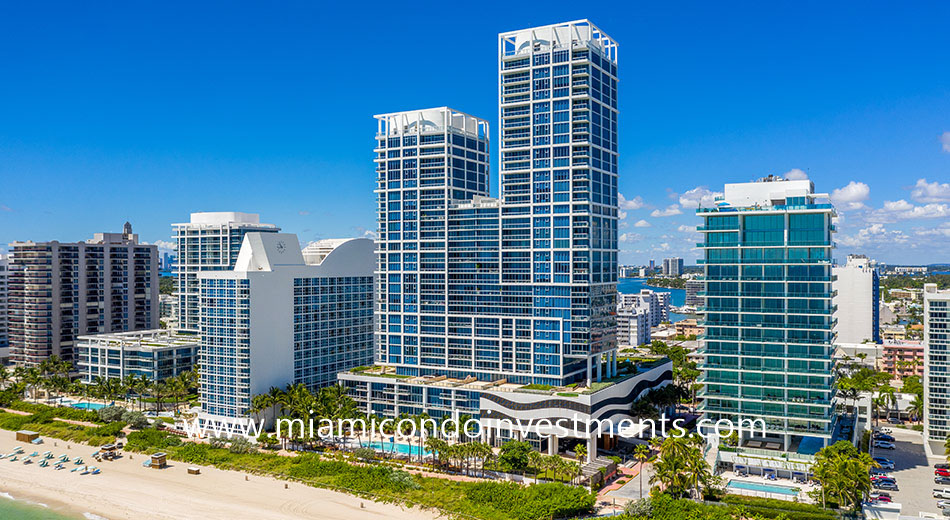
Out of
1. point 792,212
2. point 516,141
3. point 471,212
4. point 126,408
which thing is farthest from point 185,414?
point 792,212

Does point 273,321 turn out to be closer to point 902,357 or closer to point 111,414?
point 111,414

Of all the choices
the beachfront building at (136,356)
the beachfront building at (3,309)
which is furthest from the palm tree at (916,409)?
the beachfront building at (3,309)

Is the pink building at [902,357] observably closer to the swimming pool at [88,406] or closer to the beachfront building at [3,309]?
the swimming pool at [88,406]

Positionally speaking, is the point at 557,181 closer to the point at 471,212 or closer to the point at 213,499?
the point at 471,212

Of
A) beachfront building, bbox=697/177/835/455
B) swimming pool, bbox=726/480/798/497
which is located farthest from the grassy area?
beachfront building, bbox=697/177/835/455

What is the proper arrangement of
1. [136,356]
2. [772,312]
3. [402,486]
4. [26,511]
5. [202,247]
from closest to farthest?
[402,486]
[26,511]
[772,312]
[136,356]
[202,247]

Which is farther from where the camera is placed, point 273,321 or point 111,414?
point 111,414

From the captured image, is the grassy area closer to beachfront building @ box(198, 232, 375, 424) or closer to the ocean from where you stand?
beachfront building @ box(198, 232, 375, 424)

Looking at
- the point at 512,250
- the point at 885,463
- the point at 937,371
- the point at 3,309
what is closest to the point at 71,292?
the point at 3,309
